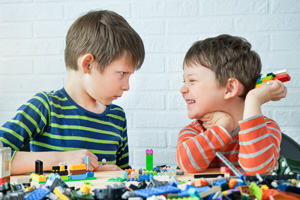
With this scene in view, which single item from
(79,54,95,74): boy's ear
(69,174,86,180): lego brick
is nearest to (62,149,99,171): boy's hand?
(69,174,86,180): lego brick

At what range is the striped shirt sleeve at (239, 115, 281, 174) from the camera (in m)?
1.01

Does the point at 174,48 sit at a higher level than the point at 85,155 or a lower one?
higher

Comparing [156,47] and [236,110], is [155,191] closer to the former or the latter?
[236,110]

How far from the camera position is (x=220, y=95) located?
1.22m

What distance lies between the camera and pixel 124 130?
157 cm

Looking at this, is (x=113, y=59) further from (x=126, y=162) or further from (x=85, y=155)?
(x=126, y=162)

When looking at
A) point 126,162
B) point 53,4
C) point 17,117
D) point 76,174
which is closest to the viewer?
point 76,174

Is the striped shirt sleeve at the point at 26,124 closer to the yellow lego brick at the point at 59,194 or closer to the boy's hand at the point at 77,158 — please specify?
the boy's hand at the point at 77,158

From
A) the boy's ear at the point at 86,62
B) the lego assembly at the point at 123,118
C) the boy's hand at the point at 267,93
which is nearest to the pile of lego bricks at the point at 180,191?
the lego assembly at the point at 123,118

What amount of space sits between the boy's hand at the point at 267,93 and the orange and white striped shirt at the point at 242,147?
0.23ft

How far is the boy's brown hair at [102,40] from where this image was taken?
1.28 meters

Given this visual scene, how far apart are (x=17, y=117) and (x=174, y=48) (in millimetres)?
912

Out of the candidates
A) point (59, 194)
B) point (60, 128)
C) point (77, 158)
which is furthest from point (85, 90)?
point (59, 194)

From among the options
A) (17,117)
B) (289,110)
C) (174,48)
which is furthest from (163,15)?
(17,117)
